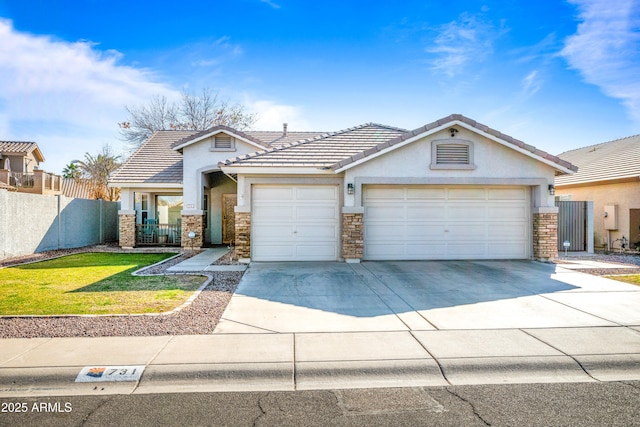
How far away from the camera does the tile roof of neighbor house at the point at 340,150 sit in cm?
1214

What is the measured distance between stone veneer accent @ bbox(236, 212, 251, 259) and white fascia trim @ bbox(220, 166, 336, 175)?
Result: 1.27 metres

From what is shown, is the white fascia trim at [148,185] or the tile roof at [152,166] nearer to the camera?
the white fascia trim at [148,185]

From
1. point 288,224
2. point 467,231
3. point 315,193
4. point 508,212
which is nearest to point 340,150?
point 315,193

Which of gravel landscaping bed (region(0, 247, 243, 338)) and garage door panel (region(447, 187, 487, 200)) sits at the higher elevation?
garage door panel (region(447, 187, 487, 200))

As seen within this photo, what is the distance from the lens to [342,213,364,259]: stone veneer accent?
12219mm

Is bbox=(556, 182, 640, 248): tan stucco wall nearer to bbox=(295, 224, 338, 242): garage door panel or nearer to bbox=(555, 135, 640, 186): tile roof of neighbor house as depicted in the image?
bbox=(555, 135, 640, 186): tile roof of neighbor house

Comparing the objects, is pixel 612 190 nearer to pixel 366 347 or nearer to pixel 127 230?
pixel 366 347

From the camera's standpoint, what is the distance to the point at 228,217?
66.6 ft

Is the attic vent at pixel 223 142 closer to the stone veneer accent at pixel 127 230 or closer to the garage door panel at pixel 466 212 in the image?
the stone veneer accent at pixel 127 230

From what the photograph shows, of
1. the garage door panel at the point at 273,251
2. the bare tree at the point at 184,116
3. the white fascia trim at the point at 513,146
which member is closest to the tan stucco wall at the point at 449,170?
the white fascia trim at the point at 513,146

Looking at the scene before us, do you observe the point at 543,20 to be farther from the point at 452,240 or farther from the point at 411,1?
the point at 452,240

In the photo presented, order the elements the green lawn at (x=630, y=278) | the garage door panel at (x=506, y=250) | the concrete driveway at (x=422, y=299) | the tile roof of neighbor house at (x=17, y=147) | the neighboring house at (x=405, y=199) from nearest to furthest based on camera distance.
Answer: the concrete driveway at (x=422, y=299) → the green lawn at (x=630, y=278) → the neighboring house at (x=405, y=199) → the garage door panel at (x=506, y=250) → the tile roof of neighbor house at (x=17, y=147)

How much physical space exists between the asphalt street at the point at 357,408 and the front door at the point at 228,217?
52.9ft

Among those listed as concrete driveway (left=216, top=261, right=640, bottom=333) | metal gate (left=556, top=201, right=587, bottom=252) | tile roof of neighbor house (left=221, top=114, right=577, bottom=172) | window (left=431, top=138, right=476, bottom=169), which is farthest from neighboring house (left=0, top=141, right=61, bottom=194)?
metal gate (left=556, top=201, right=587, bottom=252)
